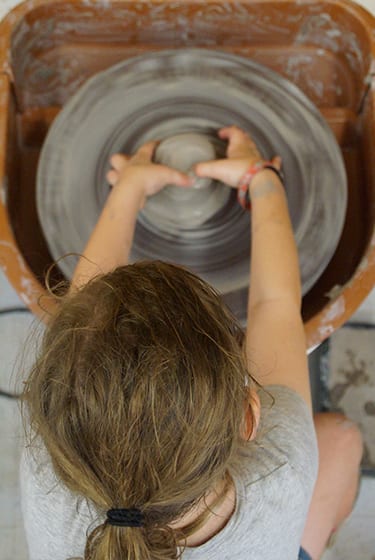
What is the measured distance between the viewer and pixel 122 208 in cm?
91

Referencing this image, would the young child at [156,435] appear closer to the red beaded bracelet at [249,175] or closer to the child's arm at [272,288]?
the child's arm at [272,288]

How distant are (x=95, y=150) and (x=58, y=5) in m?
0.31

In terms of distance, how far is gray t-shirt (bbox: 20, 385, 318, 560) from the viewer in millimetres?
605

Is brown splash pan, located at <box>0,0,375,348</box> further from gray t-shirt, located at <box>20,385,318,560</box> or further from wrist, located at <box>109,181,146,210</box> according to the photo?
gray t-shirt, located at <box>20,385,318,560</box>

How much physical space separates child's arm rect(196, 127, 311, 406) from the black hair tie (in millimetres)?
303

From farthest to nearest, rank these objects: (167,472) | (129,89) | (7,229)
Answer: (129,89) → (7,229) → (167,472)

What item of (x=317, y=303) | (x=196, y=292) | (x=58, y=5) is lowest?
(x=317, y=303)

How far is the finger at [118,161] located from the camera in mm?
1014

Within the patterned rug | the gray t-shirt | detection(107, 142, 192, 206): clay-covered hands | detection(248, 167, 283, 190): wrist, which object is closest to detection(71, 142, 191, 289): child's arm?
detection(107, 142, 192, 206): clay-covered hands

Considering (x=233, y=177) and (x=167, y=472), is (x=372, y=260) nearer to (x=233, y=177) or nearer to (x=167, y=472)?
(x=233, y=177)

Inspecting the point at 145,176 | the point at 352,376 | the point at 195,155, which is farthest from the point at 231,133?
the point at 352,376

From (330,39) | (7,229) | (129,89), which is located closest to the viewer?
(7,229)

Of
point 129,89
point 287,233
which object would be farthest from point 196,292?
point 129,89

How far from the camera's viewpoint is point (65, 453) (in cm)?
50
